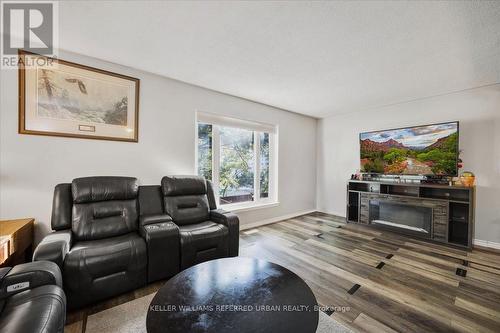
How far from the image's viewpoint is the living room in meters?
1.51

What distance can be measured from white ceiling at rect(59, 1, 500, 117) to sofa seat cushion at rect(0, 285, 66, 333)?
2.05 meters

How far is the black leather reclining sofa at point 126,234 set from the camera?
1640mm

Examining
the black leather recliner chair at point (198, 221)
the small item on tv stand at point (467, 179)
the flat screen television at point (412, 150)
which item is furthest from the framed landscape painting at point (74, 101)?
the small item on tv stand at point (467, 179)

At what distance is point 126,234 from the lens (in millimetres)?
2146

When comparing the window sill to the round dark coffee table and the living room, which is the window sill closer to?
the living room

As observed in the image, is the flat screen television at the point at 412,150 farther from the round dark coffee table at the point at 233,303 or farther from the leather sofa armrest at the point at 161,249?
the leather sofa armrest at the point at 161,249

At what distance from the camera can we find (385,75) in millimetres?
2732

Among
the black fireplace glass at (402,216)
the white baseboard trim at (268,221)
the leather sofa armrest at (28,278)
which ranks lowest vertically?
the white baseboard trim at (268,221)

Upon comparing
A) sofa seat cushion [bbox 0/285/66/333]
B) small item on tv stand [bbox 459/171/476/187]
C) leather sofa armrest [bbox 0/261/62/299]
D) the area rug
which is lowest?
the area rug

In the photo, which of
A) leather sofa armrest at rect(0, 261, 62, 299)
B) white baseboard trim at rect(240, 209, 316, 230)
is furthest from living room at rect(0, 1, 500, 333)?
white baseboard trim at rect(240, 209, 316, 230)

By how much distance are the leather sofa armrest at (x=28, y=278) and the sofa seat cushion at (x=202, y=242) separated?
1.00m

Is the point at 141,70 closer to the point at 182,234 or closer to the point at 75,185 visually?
the point at 75,185

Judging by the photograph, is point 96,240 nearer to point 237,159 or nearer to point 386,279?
point 237,159

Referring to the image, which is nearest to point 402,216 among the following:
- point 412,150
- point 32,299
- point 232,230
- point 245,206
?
point 412,150
